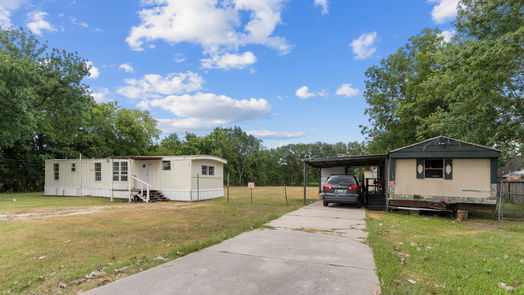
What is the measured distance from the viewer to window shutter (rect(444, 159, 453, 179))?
1059 centimetres

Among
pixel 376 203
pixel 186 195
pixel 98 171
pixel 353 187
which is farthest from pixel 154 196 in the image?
pixel 376 203

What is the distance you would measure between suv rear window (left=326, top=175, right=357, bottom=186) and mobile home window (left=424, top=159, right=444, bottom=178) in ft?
9.59

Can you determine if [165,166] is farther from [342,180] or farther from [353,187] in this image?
[353,187]

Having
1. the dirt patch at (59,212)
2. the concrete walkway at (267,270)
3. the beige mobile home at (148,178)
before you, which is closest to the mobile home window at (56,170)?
the beige mobile home at (148,178)

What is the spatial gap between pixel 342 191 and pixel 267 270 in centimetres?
901

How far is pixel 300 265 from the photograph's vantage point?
413 centimetres

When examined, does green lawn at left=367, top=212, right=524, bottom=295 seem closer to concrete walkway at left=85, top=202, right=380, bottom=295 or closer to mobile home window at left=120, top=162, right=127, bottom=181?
concrete walkway at left=85, top=202, right=380, bottom=295

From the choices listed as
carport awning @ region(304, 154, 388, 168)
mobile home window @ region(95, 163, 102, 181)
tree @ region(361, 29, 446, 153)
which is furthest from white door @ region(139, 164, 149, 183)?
tree @ region(361, 29, 446, 153)

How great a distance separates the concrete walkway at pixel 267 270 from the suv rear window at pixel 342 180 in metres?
6.29

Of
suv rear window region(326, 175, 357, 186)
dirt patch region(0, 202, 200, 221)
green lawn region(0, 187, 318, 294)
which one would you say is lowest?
dirt patch region(0, 202, 200, 221)

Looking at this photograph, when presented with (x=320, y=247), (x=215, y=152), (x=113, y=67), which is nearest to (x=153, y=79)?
(x=113, y=67)

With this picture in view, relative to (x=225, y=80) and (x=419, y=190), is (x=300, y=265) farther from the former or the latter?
(x=225, y=80)

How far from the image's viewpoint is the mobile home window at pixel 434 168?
10852mm

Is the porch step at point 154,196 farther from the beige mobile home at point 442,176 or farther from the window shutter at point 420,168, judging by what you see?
the window shutter at point 420,168
